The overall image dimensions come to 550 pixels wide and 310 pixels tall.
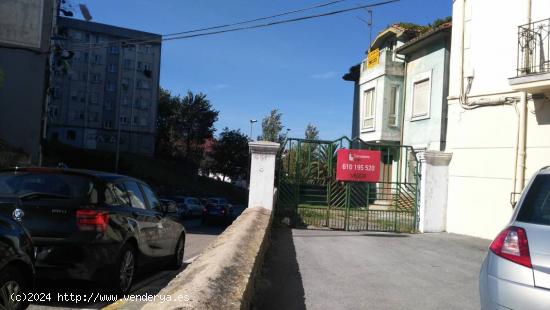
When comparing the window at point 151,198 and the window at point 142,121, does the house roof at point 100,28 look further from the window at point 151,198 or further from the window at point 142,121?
the window at point 151,198

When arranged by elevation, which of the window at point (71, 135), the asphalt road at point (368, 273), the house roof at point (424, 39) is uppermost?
the house roof at point (424, 39)

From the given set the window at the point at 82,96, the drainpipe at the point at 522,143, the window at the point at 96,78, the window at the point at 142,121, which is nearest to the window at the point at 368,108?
the drainpipe at the point at 522,143

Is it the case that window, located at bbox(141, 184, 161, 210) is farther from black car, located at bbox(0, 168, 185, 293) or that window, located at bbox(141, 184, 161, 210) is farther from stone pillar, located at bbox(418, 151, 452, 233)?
stone pillar, located at bbox(418, 151, 452, 233)

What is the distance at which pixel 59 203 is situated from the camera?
21.1ft

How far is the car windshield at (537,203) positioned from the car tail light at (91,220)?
450 cm

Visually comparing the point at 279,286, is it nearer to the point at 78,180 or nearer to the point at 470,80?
the point at 78,180

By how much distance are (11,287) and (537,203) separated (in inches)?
176

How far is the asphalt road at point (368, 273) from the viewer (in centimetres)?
651

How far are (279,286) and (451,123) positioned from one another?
10175mm

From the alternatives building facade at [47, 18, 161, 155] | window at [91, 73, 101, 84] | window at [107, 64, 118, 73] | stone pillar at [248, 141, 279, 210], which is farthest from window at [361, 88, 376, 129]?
window at [107, 64, 118, 73]

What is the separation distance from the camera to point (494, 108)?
46.6 ft

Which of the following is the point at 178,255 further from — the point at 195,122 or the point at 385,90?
the point at 195,122

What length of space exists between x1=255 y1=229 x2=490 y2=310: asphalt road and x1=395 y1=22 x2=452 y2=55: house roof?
27.8 feet

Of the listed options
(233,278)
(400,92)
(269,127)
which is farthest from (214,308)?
(269,127)
